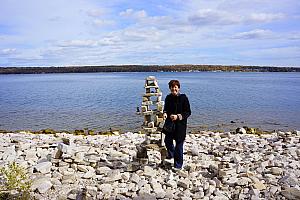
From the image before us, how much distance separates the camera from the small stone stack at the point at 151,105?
30.4 ft

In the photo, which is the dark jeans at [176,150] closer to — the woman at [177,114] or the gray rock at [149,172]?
the woman at [177,114]

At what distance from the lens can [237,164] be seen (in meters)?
9.23

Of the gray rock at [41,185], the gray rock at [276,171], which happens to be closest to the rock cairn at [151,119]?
the gray rock at [41,185]

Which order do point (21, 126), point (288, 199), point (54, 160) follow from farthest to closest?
point (21, 126), point (54, 160), point (288, 199)

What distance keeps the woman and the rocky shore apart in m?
0.42

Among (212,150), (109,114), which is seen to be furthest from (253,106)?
(212,150)

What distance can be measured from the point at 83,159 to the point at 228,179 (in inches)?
149

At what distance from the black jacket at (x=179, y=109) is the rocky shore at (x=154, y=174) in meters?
0.86

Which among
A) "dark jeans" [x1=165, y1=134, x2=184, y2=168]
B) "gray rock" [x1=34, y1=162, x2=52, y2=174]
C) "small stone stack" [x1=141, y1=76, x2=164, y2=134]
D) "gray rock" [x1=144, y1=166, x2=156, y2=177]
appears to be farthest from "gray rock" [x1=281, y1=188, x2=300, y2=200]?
"gray rock" [x1=34, y1=162, x2=52, y2=174]

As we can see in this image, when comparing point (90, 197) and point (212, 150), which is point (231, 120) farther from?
point (90, 197)

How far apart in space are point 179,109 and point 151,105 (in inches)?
45.1

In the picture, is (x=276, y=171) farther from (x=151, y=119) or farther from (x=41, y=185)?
(x=41, y=185)

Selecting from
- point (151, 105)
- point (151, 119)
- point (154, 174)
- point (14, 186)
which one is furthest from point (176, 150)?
point (14, 186)

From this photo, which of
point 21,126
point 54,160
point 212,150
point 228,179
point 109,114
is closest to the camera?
point 228,179
